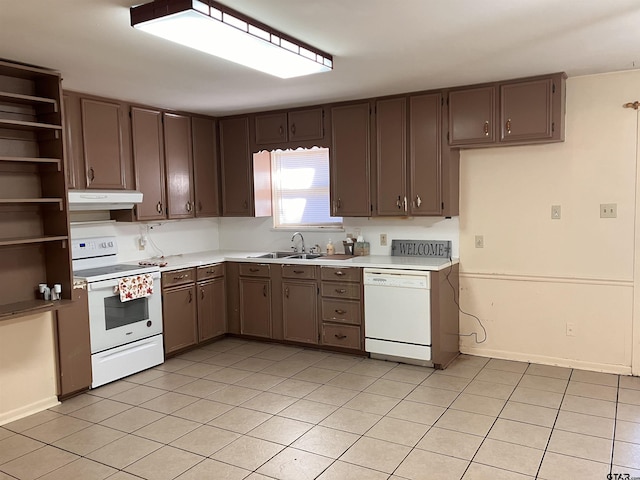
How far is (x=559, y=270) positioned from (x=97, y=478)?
3.64 metres

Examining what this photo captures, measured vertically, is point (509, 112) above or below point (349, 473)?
above

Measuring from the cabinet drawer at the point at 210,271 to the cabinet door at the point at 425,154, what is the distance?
2037 mm

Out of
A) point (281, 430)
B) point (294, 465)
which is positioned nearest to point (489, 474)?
point (294, 465)

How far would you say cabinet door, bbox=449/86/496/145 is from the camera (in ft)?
13.5

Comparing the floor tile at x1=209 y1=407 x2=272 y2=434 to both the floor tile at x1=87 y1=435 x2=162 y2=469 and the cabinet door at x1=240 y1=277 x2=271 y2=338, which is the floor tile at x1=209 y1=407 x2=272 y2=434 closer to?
the floor tile at x1=87 y1=435 x2=162 y2=469

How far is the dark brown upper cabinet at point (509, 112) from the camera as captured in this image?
3.88 m

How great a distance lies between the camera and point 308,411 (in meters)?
3.48

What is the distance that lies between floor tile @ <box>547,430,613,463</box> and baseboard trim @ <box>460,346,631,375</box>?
1.26 meters

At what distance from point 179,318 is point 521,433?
3.03 meters

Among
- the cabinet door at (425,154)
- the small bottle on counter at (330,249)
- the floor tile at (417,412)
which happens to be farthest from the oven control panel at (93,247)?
the floor tile at (417,412)

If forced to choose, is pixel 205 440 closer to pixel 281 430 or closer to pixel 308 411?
pixel 281 430

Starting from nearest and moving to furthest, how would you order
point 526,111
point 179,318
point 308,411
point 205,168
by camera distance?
point 308,411 < point 526,111 < point 179,318 < point 205,168

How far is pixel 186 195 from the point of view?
17.0ft

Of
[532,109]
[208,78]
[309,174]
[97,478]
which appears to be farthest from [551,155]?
[97,478]
